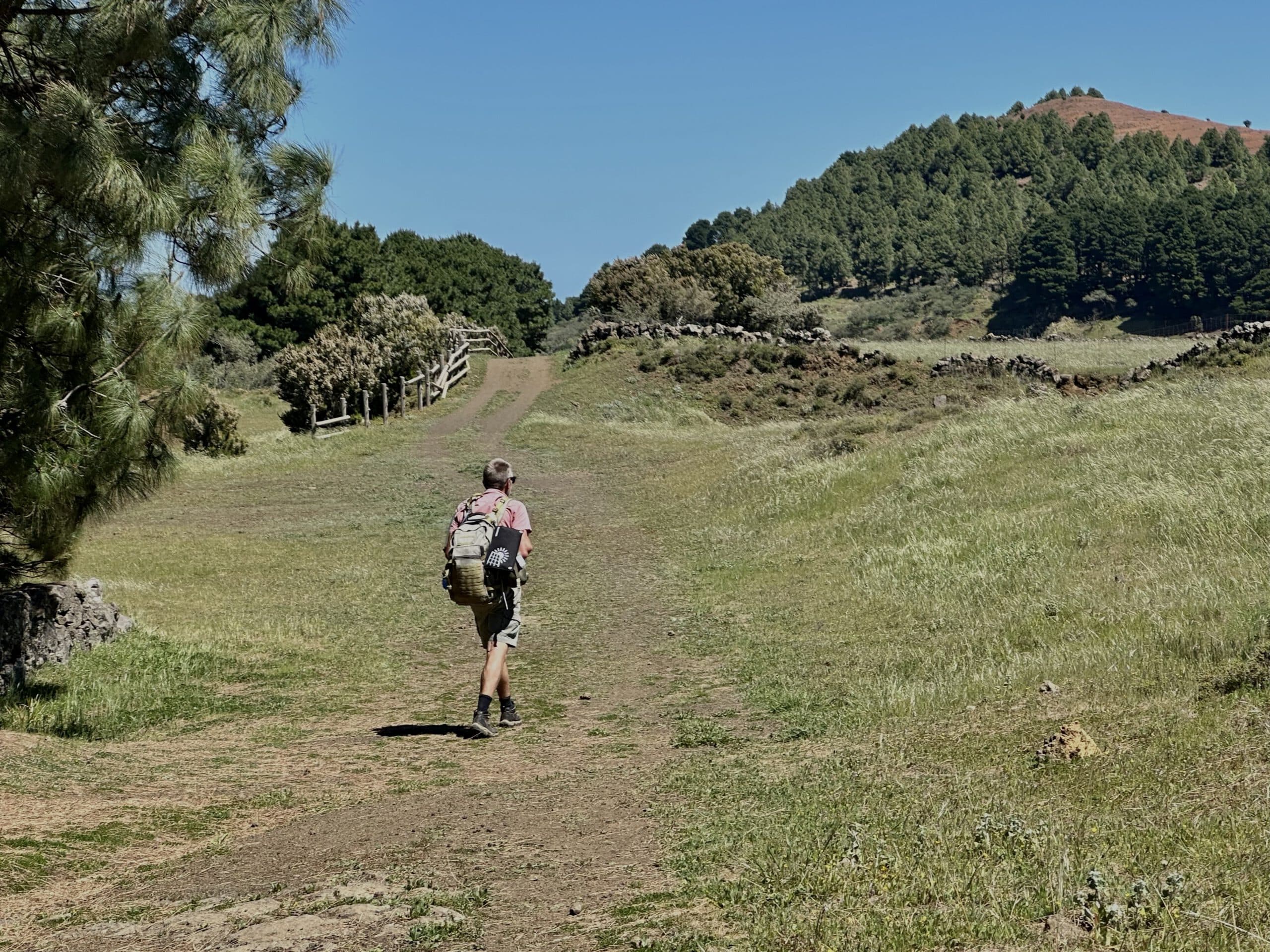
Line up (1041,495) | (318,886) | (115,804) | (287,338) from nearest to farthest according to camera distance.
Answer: (318,886) → (115,804) → (1041,495) → (287,338)

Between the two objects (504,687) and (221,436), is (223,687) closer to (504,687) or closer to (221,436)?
(504,687)

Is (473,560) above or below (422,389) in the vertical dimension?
below

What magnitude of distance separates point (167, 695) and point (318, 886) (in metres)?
5.49

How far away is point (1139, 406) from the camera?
760 inches

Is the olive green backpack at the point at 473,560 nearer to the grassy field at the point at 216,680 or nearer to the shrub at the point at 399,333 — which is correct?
the grassy field at the point at 216,680

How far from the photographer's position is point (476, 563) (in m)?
7.93

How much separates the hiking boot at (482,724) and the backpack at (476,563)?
775 millimetres

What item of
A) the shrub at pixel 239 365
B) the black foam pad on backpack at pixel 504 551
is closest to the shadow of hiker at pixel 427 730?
the black foam pad on backpack at pixel 504 551

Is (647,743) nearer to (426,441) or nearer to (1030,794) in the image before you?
(1030,794)

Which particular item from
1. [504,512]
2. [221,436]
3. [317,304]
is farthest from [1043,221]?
[504,512]

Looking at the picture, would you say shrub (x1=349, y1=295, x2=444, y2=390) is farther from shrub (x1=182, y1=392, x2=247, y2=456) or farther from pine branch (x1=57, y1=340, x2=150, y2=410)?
pine branch (x1=57, y1=340, x2=150, y2=410)

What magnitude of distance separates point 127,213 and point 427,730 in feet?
13.1

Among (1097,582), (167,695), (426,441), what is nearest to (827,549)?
(1097,582)

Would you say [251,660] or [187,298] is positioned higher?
[187,298]
